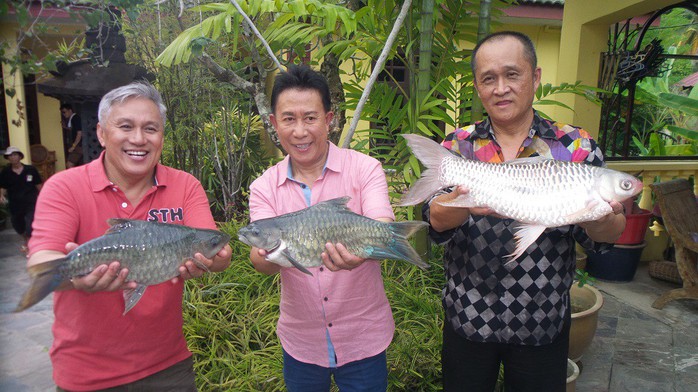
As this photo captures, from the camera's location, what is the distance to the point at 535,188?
2.08 metres

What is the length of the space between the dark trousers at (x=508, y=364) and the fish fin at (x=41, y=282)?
1890 mm

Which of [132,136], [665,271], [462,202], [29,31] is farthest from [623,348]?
[29,31]

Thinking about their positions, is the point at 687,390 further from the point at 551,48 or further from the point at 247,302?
the point at 551,48

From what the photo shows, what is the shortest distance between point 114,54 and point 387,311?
3.04m

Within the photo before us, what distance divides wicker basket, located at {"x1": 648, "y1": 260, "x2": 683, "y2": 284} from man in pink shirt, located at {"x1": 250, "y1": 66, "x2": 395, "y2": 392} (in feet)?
19.8

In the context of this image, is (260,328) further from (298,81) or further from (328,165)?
(298,81)

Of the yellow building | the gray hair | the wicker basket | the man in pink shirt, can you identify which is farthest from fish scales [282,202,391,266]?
the wicker basket

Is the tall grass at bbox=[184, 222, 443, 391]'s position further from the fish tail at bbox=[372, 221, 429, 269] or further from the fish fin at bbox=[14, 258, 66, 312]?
the fish fin at bbox=[14, 258, 66, 312]

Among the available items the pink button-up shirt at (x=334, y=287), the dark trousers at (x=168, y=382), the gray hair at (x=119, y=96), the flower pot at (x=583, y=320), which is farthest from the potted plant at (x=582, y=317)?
the gray hair at (x=119, y=96)

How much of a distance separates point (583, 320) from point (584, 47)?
4.69 m

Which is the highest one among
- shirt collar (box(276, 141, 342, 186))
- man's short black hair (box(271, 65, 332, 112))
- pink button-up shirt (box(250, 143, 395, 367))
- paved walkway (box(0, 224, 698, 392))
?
man's short black hair (box(271, 65, 332, 112))

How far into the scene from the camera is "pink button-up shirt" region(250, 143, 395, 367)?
7.98ft

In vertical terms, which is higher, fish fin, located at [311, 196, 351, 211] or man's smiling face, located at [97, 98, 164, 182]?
man's smiling face, located at [97, 98, 164, 182]

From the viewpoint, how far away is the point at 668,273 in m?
6.73
